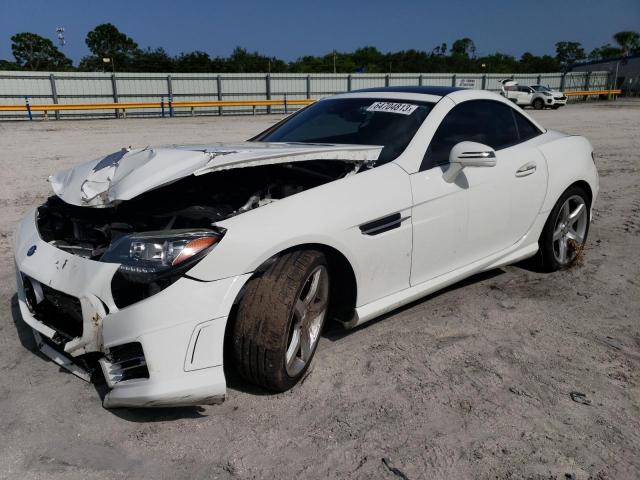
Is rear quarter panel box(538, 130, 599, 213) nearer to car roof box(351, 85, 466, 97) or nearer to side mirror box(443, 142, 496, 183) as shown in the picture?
car roof box(351, 85, 466, 97)

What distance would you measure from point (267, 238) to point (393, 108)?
1.77 metres

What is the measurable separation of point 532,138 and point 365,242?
2.17 m

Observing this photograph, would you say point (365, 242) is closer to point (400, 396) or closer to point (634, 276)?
point (400, 396)

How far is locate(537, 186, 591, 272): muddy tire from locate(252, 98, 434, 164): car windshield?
1.53m

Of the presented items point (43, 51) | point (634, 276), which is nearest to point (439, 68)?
point (43, 51)

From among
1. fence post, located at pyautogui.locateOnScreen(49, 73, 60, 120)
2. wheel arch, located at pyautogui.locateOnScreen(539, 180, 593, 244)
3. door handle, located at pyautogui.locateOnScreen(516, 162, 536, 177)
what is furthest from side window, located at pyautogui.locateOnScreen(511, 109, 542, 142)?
fence post, located at pyautogui.locateOnScreen(49, 73, 60, 120)

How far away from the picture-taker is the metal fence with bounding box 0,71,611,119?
25.6 meters

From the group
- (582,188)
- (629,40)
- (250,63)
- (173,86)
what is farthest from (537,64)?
(582,188)

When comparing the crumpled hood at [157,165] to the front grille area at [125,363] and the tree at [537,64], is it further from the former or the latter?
the tree at [537,64]

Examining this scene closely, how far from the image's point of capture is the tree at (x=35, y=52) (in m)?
67.5

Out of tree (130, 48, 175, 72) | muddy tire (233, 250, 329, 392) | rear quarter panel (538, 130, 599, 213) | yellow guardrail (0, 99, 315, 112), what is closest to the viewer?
muddy tire (233, 250, 329, 392)

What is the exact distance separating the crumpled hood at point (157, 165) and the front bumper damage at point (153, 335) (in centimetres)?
44

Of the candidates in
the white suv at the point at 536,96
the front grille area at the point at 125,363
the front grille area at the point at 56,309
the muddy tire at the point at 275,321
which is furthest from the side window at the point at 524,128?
the white suv at the point at 536,96

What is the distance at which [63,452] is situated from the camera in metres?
2.39
